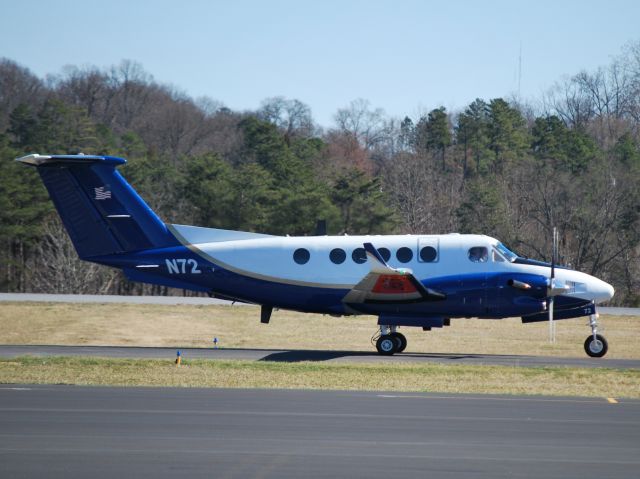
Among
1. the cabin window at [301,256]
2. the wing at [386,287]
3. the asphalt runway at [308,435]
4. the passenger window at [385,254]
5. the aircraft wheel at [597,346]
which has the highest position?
the passenger window at [385,254]

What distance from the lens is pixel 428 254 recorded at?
80.5 feet

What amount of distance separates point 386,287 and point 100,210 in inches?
300

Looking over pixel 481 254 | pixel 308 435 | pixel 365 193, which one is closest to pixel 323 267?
pixel 481 254

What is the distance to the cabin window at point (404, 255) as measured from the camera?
80.4 feet

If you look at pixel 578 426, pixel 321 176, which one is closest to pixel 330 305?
pixel 578 426

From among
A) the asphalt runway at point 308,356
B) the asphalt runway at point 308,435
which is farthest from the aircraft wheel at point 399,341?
the asphalt runway at point 308,435

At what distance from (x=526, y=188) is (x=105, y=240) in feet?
121

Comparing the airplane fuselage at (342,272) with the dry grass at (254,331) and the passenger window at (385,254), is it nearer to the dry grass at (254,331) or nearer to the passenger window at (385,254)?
the passenger window at (385,254)

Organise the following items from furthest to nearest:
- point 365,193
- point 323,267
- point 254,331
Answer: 1. point 365,193
2. point 254,331
3. point 323,267

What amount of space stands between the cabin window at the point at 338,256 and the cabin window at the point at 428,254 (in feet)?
6.40

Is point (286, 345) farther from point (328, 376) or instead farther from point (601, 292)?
point (601, 292)

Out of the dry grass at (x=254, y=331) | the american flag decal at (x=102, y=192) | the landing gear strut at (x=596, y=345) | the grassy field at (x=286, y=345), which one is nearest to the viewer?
the grassy field at (x=286, y=345)

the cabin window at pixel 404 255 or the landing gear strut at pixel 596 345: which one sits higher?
the cabin window at pixel 404 255

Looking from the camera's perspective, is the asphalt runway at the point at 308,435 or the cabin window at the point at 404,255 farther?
the cabin window at the point at 404,255
